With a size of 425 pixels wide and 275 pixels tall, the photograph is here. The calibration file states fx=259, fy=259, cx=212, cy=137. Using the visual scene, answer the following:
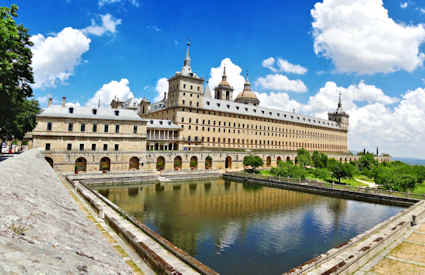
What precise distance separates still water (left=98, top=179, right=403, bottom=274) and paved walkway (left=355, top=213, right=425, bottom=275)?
428cm

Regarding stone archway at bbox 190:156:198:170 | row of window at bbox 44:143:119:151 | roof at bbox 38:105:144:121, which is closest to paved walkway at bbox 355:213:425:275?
row of window at bbox 44:143:119:151

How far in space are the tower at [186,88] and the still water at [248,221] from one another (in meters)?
27.8

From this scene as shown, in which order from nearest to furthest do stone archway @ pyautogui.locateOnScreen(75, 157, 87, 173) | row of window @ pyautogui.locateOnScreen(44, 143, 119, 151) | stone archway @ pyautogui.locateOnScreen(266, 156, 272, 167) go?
row of window @ pyautogui.locateOnScreen(44, 143, 119, 151), stone archway @ pyautogui.locateOnScreen(75, 157, 87, 173), stone archway @ pyautogui.locateOnScreen(266, 156, 272, 167)

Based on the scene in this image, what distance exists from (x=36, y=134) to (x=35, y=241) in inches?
1810

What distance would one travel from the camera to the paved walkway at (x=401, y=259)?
12219 millimetres

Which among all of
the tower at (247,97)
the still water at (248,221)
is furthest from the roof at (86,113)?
the tower at (247,97)

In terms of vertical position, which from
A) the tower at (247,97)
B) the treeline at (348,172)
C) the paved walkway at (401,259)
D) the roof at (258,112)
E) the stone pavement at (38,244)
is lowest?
the paved walkway at (401,259)

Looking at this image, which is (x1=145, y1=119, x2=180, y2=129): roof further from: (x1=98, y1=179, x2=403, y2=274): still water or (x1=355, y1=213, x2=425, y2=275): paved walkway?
(x1=355, y1=213, x2=425, y2=275): paved walkway

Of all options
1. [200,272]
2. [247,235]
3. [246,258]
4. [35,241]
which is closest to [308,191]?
[247,235]

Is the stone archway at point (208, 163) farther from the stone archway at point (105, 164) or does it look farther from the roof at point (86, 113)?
the stone archway at point (105, 164)

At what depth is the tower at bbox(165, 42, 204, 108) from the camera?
207 feet

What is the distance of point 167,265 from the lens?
10617 mm

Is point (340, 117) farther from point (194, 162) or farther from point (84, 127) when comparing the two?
point (84, 127)

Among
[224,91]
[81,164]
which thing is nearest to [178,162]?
[81,164]
